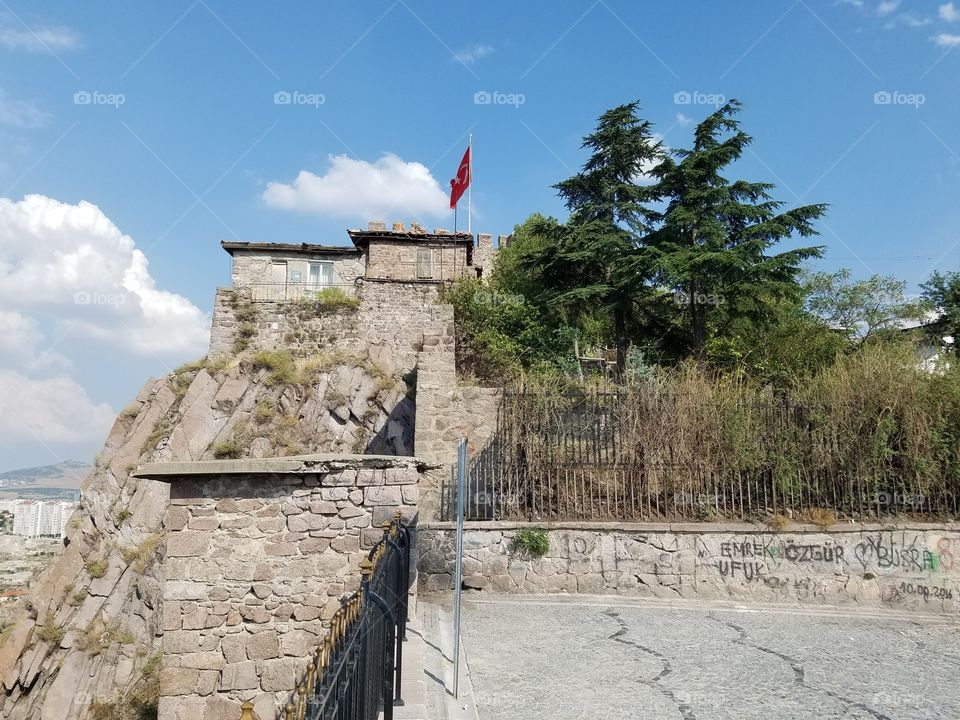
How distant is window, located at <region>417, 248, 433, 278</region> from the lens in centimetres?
2659

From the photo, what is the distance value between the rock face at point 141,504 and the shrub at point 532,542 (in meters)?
7.59

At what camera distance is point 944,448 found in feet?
35.0

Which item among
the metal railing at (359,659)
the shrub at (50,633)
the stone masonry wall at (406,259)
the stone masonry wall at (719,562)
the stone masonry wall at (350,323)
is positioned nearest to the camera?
the metal railing at (359,659)

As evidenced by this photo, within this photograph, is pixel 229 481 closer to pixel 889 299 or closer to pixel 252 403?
pixel 252 403

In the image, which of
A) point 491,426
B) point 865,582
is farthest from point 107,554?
point 865,582

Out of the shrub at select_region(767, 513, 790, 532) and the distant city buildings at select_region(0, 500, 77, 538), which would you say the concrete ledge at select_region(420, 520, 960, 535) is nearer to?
the shrub at select_region(767, 513, 790, 532)

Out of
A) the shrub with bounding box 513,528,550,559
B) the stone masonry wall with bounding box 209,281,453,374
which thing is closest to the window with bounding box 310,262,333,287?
the stone masonry wall with bounding box 209,281,453,374

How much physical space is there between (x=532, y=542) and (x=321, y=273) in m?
20.0

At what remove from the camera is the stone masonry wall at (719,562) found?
9633mm

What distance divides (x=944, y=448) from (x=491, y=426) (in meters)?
8.49

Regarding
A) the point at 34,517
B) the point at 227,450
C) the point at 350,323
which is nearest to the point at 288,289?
the point at 350,323

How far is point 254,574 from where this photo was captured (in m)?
7.18

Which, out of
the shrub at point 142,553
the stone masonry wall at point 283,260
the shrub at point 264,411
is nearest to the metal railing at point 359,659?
the shrub at point 142,553

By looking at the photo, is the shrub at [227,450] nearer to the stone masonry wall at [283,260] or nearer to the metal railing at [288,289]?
the metal railing at [288,289]
